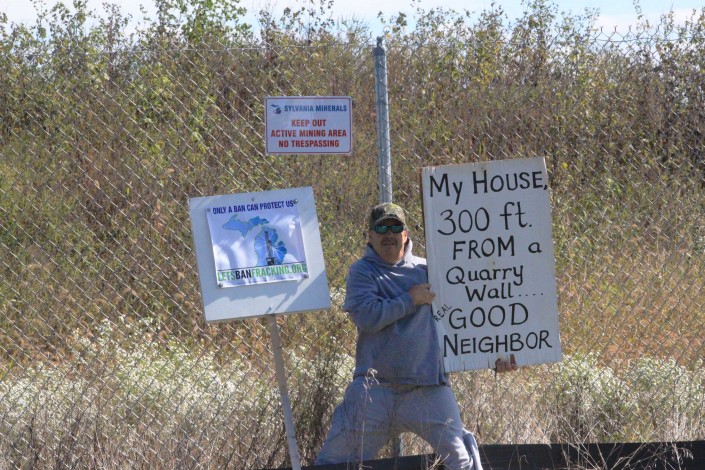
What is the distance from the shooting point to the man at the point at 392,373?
14.1ft

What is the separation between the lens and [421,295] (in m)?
4.30

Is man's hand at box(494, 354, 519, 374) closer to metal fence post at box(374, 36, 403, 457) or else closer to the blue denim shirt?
the blue denim shirt

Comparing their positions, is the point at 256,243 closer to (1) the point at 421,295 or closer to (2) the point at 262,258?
(2) the point at 262,258

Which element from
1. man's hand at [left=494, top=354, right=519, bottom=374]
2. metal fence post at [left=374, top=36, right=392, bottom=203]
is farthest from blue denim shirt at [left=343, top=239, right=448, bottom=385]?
metal fence post at [left=374, top=36, right=392, bottom=203]

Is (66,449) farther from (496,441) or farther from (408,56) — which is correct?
(408,56)

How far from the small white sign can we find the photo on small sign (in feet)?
1.38

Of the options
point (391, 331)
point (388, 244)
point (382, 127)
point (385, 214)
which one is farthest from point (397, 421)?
point (382, 127)

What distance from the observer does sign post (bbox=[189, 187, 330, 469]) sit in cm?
423

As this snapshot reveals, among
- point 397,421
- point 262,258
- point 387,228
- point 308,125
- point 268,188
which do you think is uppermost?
point 308,125

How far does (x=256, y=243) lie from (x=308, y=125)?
0.73 meters

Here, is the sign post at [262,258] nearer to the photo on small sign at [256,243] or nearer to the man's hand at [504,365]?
the photo on small sign at [256,243]

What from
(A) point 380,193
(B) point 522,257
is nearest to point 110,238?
(A) point 380,193

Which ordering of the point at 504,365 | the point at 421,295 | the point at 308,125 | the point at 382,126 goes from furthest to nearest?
the point at 382,126, the point at 308,125, the point at 504,365, the point at 421,295

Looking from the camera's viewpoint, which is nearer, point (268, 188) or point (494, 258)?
point (494, 258)
